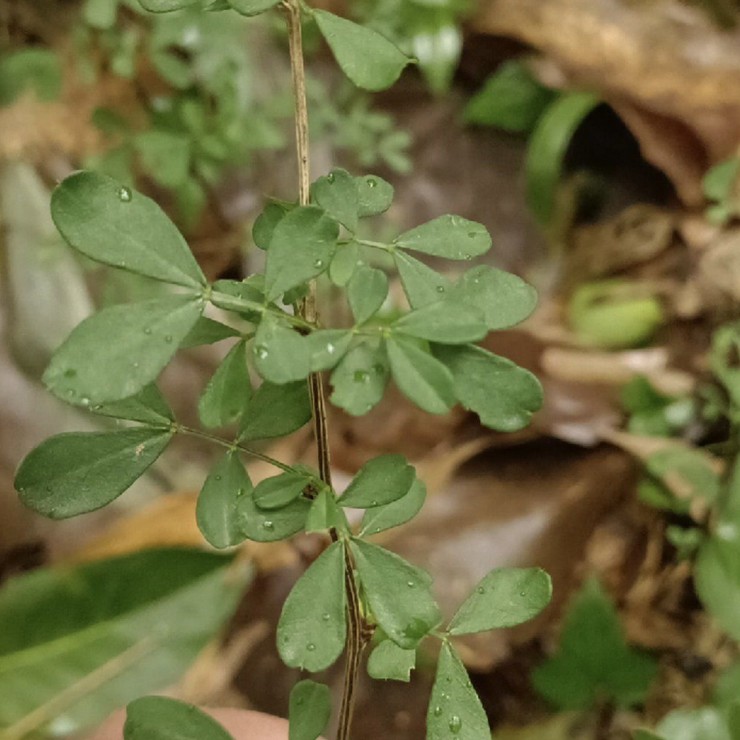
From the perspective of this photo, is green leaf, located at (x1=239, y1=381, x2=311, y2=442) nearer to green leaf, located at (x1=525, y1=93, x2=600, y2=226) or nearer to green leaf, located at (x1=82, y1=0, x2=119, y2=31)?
green leaf, located at (x1=82, y1=0, x2=119, y2=31)

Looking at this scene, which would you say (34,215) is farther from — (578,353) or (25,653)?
(578,353)

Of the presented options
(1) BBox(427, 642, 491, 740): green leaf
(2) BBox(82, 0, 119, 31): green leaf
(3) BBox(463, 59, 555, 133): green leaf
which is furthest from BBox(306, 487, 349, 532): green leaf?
(3) BBox(463, 59, 555, 133): green leaf

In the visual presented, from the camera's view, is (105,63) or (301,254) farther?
(105,63)

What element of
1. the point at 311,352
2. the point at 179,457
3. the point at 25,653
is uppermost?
the point at 311,352

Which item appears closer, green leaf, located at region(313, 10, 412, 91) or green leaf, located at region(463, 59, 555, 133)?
green leaf, located at region(313, 10, 412, 91)

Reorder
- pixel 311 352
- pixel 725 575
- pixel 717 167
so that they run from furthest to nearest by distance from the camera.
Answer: pixel 717 167 < pixel 725 575 < pixel 311 352

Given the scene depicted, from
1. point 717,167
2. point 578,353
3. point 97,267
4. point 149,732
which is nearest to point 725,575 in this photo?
point 578,353
